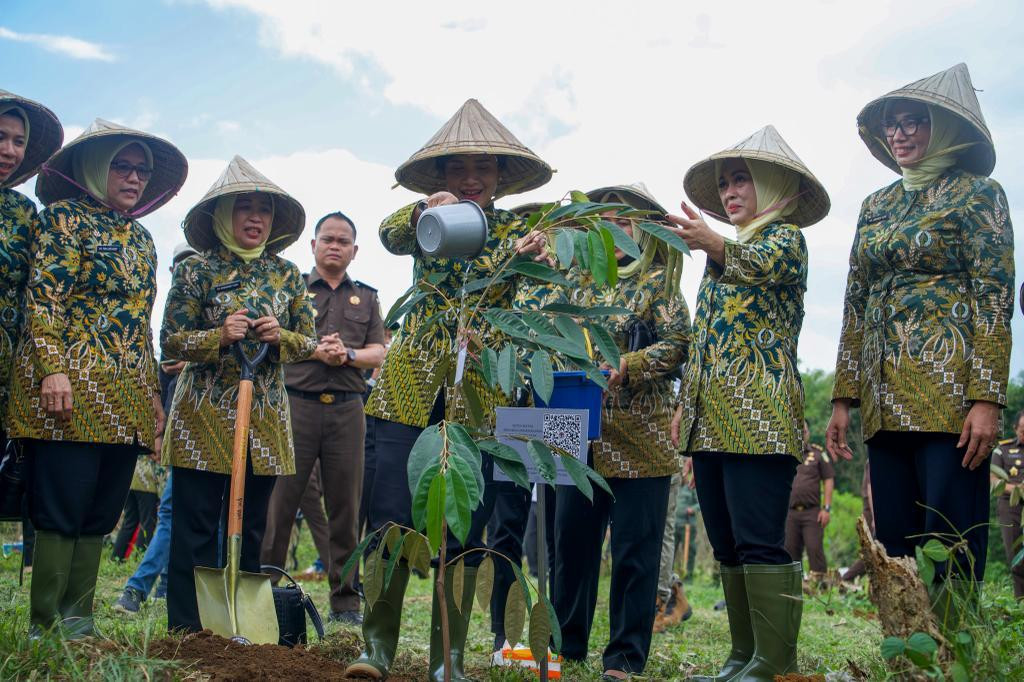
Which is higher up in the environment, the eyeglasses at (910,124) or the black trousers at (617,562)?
the eyeglasses at (910,124)

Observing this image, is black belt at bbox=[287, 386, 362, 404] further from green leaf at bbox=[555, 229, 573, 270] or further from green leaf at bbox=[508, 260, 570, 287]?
green leaf at bbox=[555, 229, 573, 270]

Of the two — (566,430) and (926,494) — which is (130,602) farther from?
(926,494)

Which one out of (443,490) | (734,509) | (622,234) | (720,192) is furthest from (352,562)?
(720,192)

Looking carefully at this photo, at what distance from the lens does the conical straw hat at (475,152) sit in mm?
3879

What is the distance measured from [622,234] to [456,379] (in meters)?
0.67

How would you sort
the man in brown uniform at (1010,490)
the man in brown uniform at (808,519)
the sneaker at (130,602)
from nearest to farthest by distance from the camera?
the sneaker at (130,602) < the man in brown uniform at (1010,490) < the man in brown uniform at (808,519)

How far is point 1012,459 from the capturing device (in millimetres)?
8211

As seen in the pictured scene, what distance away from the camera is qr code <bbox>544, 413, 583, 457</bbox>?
3.24 meters

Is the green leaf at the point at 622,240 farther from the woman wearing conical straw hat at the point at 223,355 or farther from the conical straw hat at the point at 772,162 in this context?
the woman wearing conical straw hat at the point at 223,355

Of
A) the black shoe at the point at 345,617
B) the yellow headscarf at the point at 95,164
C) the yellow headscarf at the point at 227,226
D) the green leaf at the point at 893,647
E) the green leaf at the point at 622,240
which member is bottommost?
the black shoe at the point at 345,617

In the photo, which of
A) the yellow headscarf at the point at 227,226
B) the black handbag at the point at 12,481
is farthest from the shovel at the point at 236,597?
the yellow headscarf at the point at 227,226

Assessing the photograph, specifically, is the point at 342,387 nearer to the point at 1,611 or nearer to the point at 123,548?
the point at 1,611

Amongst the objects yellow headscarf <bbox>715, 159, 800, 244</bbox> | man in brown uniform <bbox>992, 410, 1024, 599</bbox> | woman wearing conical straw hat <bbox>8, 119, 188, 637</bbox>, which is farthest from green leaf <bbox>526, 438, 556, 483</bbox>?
→ man in brown uniform <bbox>992, 410, 1024, 599</bbox>

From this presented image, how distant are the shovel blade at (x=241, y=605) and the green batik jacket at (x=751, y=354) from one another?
1.82 metres
